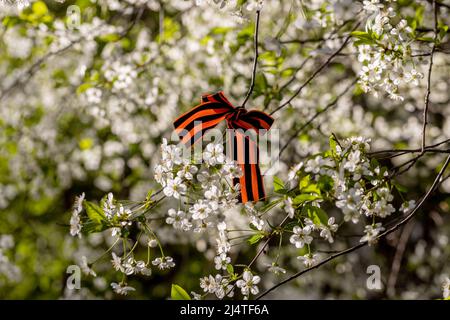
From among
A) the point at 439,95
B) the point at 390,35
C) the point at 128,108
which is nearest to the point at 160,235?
the point at 128,108

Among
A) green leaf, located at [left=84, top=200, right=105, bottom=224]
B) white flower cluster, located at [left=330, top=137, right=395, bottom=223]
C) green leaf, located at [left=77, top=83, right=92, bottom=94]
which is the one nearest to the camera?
white flower cluster, located at [left=330, top=137, right=395, bottom=223]

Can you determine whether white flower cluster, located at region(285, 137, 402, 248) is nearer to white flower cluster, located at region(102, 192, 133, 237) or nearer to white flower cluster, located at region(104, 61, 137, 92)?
white flower cluster, located at region(102, 192, 133, 237)

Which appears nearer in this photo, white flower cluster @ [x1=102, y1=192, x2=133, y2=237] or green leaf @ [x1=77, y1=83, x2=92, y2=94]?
white flower cluster @ [x1=102, y1=192, x2=133, y2=237]

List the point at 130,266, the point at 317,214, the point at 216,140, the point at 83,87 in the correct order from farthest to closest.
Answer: the point at 83,87 < the point at 216,140 < the point at 130,266 < the point at 317,214

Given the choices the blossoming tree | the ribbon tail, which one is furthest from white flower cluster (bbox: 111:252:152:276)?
the ribbon tail

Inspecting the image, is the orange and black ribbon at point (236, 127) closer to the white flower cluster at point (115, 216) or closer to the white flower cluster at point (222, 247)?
the white flower cluster at point (222, 247)

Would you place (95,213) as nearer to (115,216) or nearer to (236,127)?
(115,216)

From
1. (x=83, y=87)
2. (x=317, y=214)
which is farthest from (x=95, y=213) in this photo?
(x=83, y=87)

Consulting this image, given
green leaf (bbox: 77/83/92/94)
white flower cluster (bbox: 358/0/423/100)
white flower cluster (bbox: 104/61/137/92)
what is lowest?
white flower cluster (bbox: 358/0/423/100)
